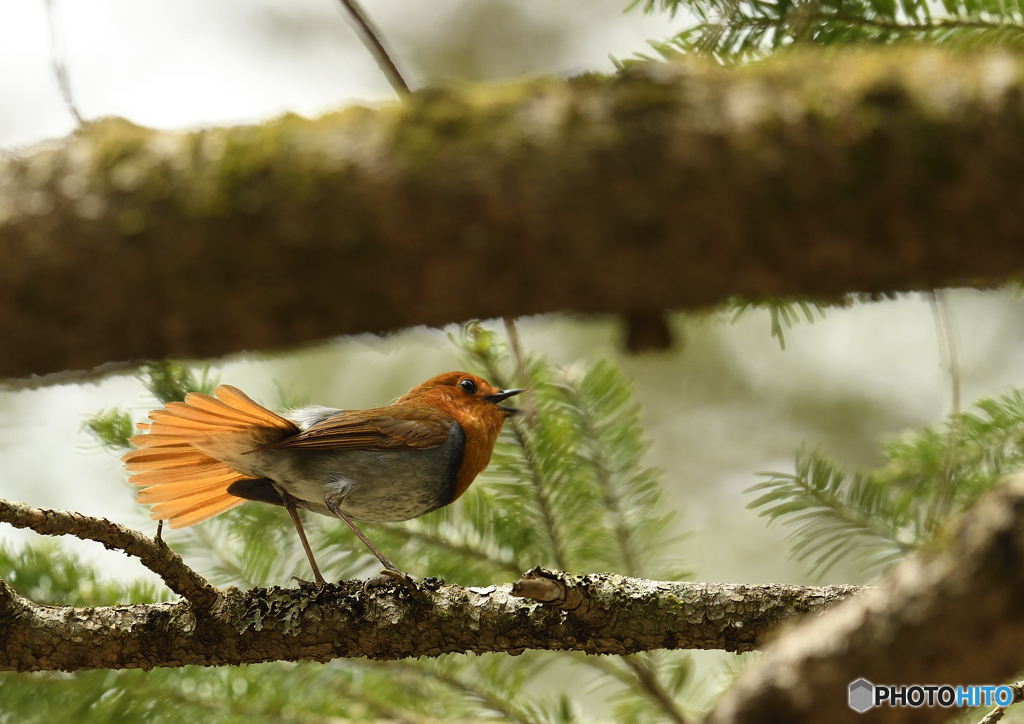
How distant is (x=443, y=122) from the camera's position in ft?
3.02

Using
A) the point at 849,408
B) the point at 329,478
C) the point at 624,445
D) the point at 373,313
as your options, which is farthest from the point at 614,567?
the point at 849,408

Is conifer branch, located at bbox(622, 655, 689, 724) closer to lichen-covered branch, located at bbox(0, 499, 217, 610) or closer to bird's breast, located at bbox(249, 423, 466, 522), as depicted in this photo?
bird's breast, located at bbox(249, 423, 466, 522)

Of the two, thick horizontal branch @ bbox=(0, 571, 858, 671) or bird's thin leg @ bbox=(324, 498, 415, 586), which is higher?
bird's thin leg @ bbox=(324, 498, 415, 586)

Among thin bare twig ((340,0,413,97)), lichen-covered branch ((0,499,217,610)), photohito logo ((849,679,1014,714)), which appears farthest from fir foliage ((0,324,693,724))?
photohito logo ((849,679,1014,714))

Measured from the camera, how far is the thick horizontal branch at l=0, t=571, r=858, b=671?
1.89 metres

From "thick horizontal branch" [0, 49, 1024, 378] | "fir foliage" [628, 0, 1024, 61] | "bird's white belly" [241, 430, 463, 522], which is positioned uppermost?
"fir foliage" [628, 0, 1024, 61]

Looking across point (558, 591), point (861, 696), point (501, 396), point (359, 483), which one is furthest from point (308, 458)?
point (861, 696)

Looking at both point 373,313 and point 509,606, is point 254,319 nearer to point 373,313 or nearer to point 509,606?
point 373,313

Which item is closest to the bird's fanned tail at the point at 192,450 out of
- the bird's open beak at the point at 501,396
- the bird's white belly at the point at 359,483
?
the bird's white belly at the point at 359,483

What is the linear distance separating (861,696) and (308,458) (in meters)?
2.13

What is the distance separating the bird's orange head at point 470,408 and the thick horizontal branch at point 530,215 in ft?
6.30

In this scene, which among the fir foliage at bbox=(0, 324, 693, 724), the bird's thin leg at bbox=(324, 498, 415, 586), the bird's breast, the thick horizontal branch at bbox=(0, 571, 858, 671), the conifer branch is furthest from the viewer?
the bird's breast

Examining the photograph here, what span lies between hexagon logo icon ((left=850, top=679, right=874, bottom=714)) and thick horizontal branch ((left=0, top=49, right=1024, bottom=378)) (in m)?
0.40

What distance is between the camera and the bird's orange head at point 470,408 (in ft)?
9.57
